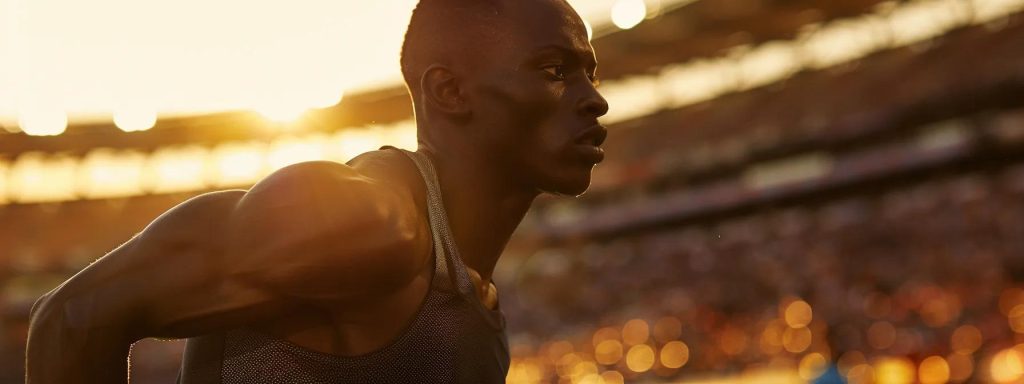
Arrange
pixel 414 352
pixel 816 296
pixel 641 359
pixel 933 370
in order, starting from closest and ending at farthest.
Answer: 1. pixel 414 352
2. pixel 933 370
3. pixel 816 296
4. pixel 641 359

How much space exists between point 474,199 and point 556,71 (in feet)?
0.92

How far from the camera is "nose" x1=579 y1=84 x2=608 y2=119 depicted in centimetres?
193

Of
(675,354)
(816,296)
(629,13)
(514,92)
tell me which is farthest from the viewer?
(629,13)

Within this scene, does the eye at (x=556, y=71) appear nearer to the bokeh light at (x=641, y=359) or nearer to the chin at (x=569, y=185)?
the chin at (x=569, y=185)

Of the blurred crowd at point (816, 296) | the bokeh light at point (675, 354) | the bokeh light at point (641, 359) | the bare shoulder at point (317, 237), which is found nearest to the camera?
the bare shoulder at point (317, 237)

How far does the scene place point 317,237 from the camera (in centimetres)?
151

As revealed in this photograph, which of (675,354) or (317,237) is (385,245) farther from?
(675,354)

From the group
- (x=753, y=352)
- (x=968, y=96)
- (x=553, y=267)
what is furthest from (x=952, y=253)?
(x=553, y=267)

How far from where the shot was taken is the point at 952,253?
1847 cm

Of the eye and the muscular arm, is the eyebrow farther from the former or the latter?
the muscular arm

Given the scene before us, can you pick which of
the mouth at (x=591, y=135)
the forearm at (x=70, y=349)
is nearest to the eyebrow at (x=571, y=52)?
the mouth at (x=591, y=135)

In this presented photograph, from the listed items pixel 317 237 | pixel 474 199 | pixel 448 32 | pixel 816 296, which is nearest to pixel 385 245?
pixel 317 237

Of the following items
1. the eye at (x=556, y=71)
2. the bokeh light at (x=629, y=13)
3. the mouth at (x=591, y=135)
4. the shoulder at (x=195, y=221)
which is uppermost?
the bokeh light at (x=629, y=13)

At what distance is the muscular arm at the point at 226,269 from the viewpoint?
151 cm
